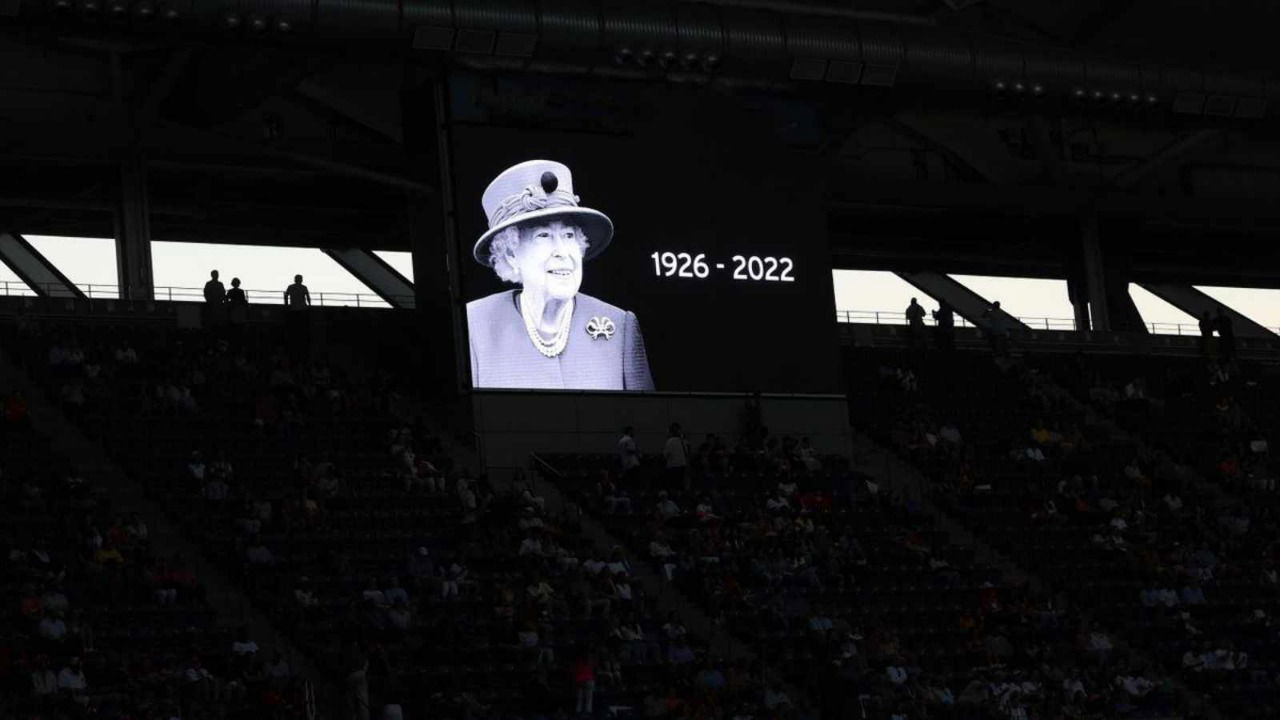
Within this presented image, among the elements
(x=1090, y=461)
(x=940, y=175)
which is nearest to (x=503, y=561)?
(x=1090, y=461)

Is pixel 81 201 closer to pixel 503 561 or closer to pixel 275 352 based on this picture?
pixel 275 352

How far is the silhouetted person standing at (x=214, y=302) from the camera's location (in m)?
36.7

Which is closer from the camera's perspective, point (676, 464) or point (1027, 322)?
point (676, 464)

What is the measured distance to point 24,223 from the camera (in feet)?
132

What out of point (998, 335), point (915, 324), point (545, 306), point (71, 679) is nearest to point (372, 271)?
point (545, 306)

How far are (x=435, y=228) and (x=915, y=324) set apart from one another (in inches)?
397

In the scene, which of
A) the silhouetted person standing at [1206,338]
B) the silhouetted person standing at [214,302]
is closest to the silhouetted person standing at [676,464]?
the silhouetted person standing at [214,302]

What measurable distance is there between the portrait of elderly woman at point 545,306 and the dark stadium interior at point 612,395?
0.25 feet

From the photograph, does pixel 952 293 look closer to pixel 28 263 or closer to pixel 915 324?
pixel 915 324

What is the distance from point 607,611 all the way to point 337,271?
14477mm

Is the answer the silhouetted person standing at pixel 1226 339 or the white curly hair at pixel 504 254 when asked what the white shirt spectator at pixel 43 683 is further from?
the silhouetted person standing at pixel 1226 339

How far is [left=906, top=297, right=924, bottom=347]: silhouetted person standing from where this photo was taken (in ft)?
139

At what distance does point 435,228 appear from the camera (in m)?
36.1

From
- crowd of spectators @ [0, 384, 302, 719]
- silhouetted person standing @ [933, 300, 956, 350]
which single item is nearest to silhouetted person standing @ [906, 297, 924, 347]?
silhouetted person standing @ [933, 300, 956, 350]
